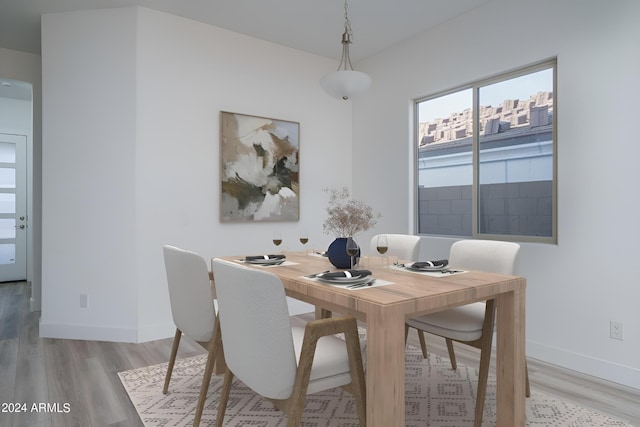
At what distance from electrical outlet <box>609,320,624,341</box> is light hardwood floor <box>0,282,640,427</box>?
0.30 metres

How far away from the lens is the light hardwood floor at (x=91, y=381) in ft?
6.85

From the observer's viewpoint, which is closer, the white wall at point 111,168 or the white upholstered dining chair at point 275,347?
the white upholstered dining chair at point 275,347

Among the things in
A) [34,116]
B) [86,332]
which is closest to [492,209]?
[86,332]

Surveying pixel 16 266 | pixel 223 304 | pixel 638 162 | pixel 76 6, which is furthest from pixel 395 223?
pixel 16 266

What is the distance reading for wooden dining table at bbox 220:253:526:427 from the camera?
1.40m

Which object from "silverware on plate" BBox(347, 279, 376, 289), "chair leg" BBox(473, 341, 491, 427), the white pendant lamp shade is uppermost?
the white pendant lamp shade

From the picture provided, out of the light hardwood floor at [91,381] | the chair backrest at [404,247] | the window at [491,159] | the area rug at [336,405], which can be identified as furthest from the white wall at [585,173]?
the chair backrest at [404,247]

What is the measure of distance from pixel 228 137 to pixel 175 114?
20.3 inches

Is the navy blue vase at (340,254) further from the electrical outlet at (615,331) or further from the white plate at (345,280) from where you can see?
the electrical outlet at (615,331)

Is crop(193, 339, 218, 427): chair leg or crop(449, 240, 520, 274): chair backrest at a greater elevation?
crop(449, 240, 520, 274): chair backrest

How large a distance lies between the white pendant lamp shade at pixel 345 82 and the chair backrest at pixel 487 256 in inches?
47.4

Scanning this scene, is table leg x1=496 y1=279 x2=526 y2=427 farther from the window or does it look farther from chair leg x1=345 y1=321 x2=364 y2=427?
the window

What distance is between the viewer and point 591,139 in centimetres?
265

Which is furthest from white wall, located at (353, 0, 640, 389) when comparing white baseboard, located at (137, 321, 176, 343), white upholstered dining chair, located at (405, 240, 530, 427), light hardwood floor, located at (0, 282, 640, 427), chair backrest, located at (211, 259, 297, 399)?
white baseboard, located at (137, 321, 176, 343)
